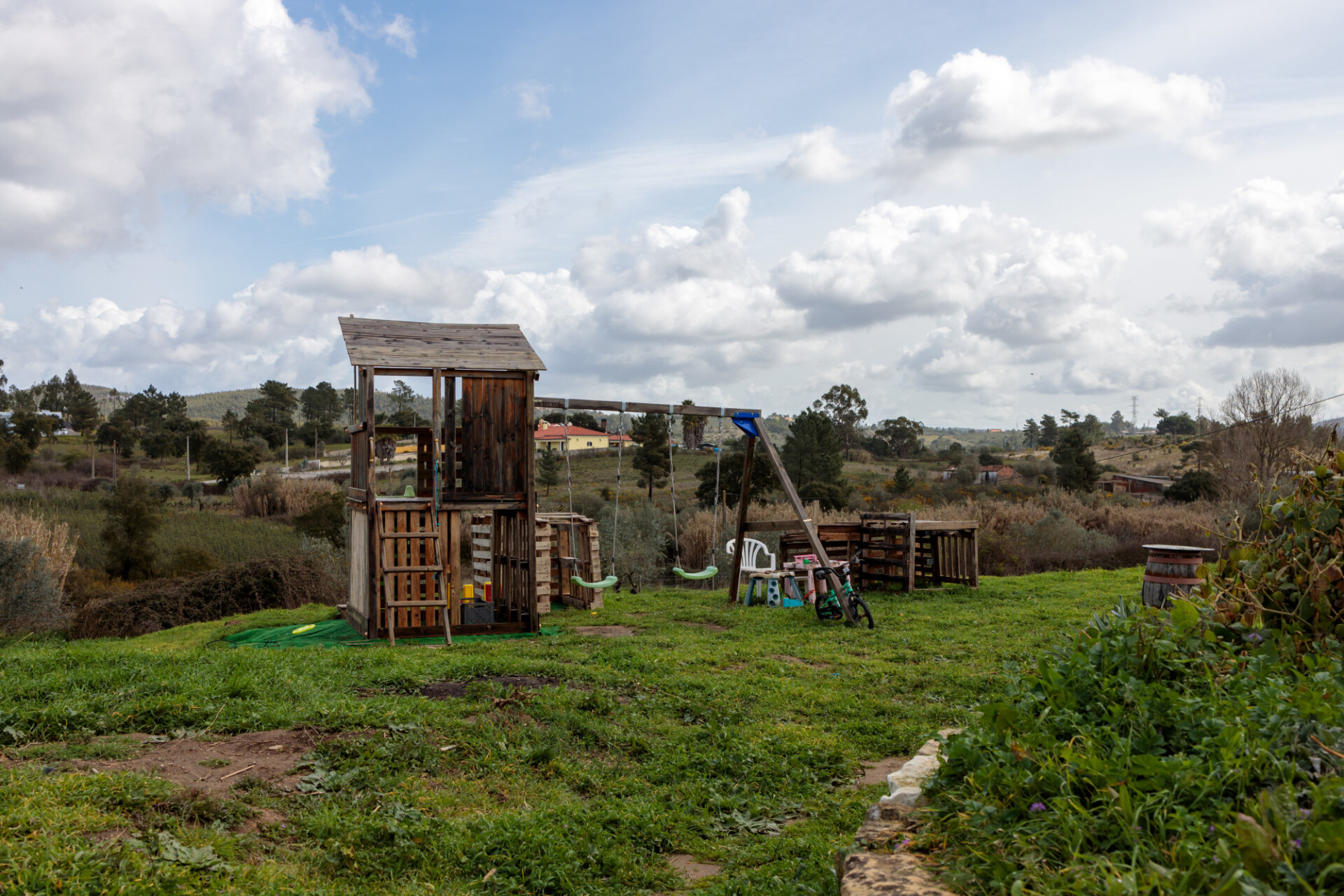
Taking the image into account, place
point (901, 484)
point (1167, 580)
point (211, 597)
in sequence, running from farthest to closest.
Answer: point (901, 484) < point (211, 597) < point (1167, 580)

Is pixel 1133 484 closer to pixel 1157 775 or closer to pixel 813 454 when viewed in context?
pixel 813 454

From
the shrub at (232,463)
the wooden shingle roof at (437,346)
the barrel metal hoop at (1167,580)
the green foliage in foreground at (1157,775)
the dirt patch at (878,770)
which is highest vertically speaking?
the wooden shingle roof at (437,346)

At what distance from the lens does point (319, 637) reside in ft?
35.8

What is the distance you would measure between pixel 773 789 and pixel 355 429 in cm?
821

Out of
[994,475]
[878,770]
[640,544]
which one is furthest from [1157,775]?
[994,475]

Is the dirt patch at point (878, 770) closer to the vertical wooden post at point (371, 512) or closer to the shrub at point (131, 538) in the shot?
the vertical wooden post at point (371, 512)

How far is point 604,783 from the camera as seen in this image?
16.5 feet

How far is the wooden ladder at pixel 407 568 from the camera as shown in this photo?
10.3m

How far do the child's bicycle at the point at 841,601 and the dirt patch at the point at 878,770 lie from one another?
17.0 feet

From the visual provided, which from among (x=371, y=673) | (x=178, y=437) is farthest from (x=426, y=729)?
(x=178, y=437)

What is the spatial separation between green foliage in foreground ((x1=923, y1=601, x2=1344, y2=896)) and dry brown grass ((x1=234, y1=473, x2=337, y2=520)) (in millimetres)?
30056

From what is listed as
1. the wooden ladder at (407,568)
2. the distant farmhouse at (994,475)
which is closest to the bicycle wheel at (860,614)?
the wooden ladder at (407,568)

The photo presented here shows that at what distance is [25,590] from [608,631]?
10.0 meters

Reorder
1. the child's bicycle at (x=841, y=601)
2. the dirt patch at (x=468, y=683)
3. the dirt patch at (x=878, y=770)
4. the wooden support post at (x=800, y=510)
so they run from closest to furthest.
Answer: the dirt patch at (x=878, y=770) → the dirt patch at (x=468, y=683) → the child's bicycle at (x=841, y=601) → the wooden support post at (x=800, y=510)
